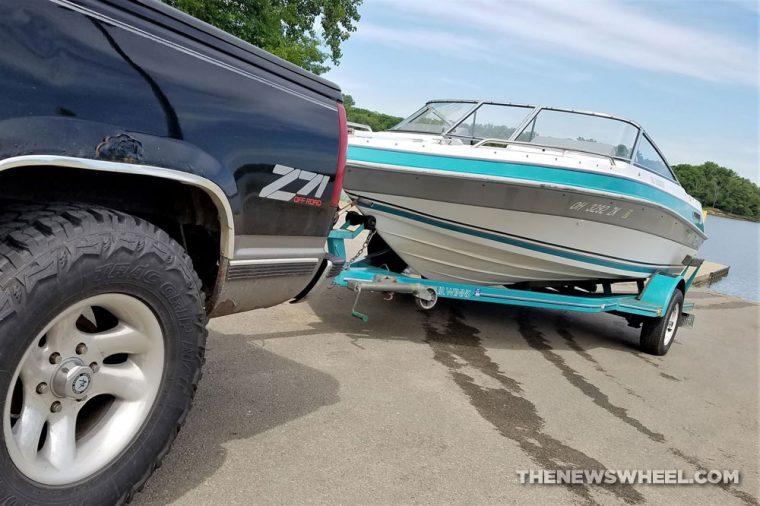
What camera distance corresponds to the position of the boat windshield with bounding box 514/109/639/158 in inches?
247

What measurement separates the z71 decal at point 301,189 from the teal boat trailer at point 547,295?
2.19 meters

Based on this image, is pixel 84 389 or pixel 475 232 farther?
pixel 475 232

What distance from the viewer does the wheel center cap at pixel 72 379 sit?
6.54 feet

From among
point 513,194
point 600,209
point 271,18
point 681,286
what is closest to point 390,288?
point 513,194

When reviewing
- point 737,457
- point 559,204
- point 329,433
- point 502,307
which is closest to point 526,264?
point 559,204

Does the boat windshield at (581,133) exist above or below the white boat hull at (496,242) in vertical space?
above

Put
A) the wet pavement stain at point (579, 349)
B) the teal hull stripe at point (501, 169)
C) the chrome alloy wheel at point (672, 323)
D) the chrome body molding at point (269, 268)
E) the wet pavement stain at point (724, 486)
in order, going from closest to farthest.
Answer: the chrome body molding at point (269, 268), the wet pavement stain at point (724, 486), the wet pavement stain at point (579, 349), the teal hull stripe at point (501, 169), the chrome alloy wheel at point (672, 323)

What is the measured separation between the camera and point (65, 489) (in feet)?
6.43

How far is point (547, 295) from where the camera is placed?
239 inches

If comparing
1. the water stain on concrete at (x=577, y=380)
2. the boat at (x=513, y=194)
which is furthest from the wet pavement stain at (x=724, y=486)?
the boat at (x=513, y=194)

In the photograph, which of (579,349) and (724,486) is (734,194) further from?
(724,486)

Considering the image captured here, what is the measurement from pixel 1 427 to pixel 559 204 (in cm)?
484

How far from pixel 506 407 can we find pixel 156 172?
301 cm

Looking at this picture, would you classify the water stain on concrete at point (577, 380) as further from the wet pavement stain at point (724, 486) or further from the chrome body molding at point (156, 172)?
the chrome body molding at point (156, 172)
